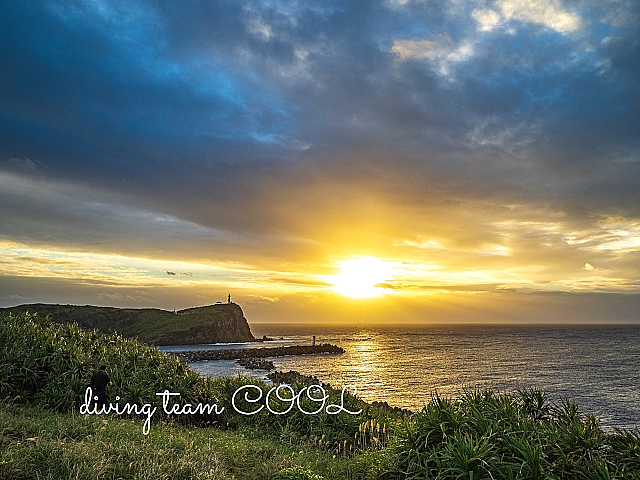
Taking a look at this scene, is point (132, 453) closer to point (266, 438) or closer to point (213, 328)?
point (266, 438)

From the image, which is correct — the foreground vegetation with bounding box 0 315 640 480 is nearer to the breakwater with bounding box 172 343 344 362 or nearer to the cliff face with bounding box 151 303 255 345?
the breakwater with bounding box 172 343 344 362

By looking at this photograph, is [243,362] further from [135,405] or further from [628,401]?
[135,405]

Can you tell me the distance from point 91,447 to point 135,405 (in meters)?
6.02

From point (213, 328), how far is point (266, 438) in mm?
97895

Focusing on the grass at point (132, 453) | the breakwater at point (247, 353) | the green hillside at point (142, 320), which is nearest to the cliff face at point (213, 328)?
the green hillside at point (142, 320)

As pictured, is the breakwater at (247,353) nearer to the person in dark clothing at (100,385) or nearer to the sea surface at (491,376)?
the sea surface at (491,376)

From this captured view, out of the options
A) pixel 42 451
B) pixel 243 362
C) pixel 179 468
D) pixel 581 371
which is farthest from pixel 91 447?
pixel 581 371

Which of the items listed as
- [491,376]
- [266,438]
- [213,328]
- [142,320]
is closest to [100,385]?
[266,438]

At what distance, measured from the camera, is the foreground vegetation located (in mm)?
8055

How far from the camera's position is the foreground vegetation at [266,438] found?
805 centimetres

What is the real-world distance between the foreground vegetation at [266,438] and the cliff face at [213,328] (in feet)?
260

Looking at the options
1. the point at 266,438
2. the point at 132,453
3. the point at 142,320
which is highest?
the point at 132,453

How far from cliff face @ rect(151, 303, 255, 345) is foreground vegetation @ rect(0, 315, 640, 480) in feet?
260

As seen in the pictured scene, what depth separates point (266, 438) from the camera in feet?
45.9
